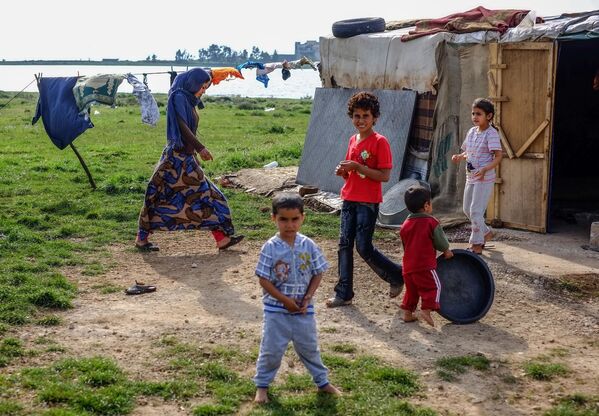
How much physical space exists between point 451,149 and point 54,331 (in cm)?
629

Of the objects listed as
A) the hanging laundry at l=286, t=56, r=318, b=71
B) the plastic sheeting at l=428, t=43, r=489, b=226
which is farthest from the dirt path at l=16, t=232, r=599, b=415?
the hanging laundry at l=286, t=56, r=318, b=71

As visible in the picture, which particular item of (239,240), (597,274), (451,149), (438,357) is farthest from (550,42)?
(438,357)

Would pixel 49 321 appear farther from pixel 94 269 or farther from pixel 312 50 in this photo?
pixel 312 50

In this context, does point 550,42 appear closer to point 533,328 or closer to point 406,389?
point 533,328

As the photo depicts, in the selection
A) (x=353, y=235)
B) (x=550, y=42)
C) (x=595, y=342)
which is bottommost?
(x=595, y=342)

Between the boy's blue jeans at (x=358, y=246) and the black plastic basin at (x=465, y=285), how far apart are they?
49 cm

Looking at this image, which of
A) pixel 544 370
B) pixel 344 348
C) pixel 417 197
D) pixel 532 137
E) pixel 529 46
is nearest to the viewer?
pixel 544 370

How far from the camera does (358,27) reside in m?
13.2

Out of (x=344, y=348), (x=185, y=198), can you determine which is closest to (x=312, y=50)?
(x=185, y=198)

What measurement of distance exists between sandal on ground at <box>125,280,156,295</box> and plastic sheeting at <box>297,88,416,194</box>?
4892mm

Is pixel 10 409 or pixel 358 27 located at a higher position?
pixel 358 27

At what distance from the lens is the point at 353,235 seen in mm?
7219

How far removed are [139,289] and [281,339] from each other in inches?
119

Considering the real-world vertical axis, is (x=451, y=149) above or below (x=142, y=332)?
above
